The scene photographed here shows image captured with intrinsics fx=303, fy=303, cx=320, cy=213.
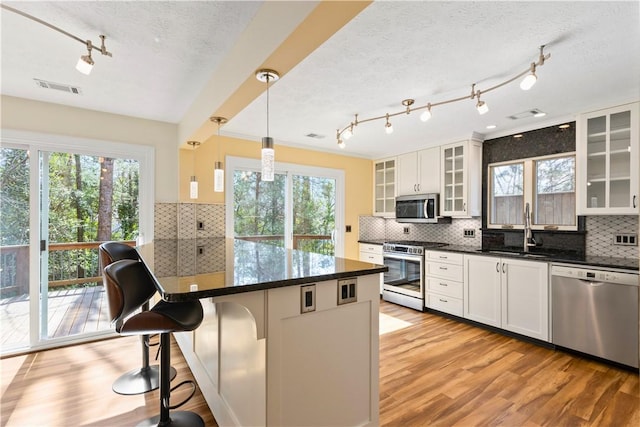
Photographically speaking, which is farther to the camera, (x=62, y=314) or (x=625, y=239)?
(x=62, y=314)

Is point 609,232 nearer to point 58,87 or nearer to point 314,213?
point 314,213

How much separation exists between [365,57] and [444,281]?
2.99 m

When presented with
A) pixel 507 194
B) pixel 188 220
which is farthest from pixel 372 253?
pixel 188 220

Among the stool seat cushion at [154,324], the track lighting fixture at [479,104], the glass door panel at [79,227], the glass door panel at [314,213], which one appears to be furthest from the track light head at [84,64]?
the glass door panel at [314,213]

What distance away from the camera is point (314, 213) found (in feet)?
15.6

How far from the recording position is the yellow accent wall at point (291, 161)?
3.68m

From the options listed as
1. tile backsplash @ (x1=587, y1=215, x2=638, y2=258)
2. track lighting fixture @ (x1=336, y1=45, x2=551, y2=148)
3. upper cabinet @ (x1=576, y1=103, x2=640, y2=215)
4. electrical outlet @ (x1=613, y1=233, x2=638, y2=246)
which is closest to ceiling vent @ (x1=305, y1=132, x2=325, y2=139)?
track lighting fixture @ (x1=336, y1=45, x2=551, y2=148)

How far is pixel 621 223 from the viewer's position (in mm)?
2959

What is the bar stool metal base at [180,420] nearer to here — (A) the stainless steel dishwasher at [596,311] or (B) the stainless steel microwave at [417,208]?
(A) the stainless steel dishwasher at [596,311]

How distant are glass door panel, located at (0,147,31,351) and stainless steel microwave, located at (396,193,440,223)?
4.50 meters

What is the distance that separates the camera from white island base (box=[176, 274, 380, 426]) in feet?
4.41

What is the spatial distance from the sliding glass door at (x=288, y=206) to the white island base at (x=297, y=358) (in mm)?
2353

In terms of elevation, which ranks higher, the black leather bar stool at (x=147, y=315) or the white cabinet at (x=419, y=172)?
the white cabinet at (x=419, y=172)

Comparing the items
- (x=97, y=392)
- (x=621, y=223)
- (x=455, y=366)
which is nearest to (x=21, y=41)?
(x=97, y=392)
